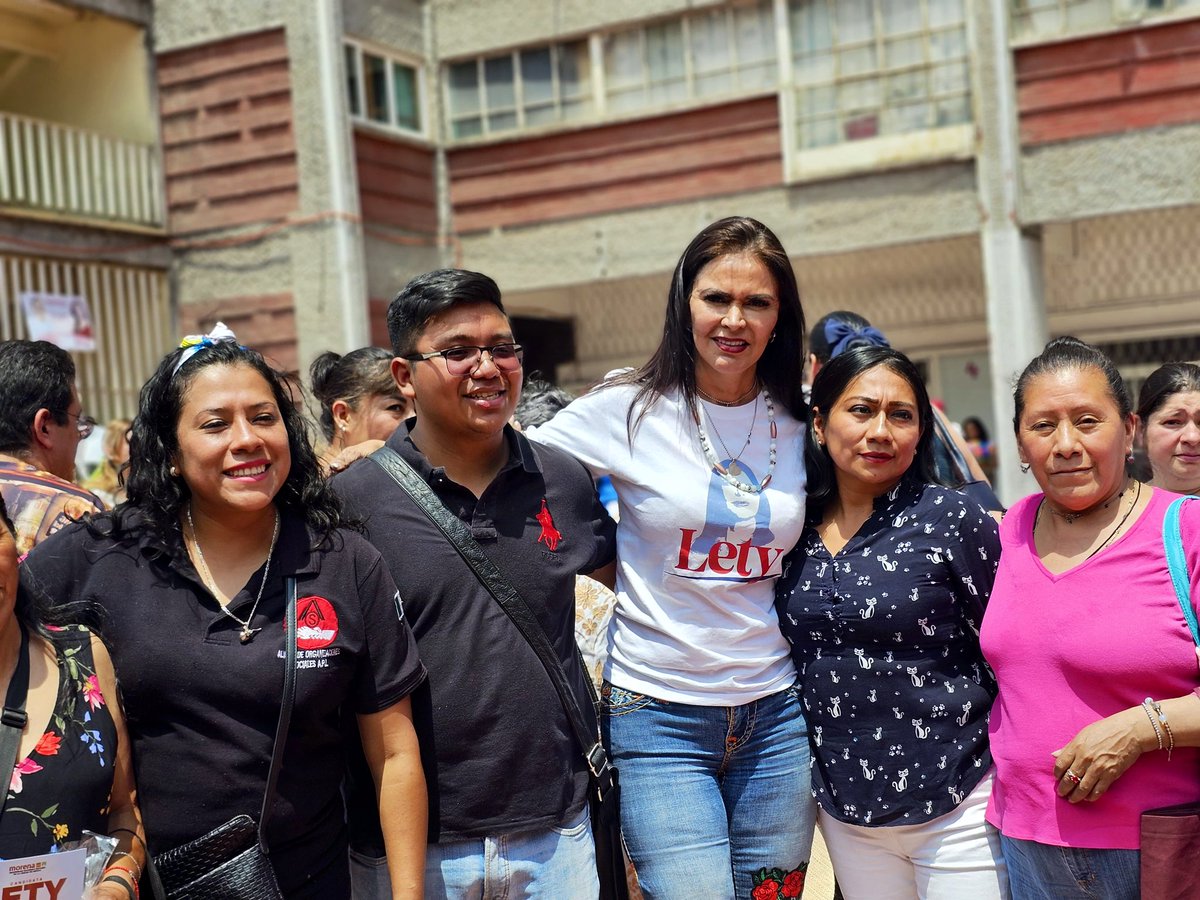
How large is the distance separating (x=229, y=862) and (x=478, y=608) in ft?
2.29

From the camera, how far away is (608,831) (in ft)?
9.17

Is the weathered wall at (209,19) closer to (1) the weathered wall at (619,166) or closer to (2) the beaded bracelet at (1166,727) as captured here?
(1) the weathered wall at (619,166)

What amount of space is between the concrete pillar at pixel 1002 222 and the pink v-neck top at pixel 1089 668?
789cm

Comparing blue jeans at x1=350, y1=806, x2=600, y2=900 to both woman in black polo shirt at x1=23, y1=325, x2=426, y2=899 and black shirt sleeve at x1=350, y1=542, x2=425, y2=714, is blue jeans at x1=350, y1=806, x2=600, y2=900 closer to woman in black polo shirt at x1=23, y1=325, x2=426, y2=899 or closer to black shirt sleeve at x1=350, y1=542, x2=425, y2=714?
woman in black polo shirt at x1=23, y1=325, x2=426, y2=899

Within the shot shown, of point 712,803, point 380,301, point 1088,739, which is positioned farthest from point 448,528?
point 380,301

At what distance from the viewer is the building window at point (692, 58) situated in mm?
11188

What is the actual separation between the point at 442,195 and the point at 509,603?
10.4 metres

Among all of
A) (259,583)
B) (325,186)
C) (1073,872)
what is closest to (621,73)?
(325,186)

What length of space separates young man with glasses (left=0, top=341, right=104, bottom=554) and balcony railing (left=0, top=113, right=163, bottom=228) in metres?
7.83

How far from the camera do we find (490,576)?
257cm

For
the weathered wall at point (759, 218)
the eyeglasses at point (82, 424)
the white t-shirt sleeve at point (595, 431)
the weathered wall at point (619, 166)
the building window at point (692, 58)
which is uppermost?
the building window at point (692, 58)

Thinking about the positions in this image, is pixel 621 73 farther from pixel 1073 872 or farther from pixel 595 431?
pixel 1073 872

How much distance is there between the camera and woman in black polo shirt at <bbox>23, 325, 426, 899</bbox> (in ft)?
7.45

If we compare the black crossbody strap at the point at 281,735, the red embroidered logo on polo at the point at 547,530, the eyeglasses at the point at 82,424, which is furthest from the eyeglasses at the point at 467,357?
the eyeglasses at the point at 82,424
